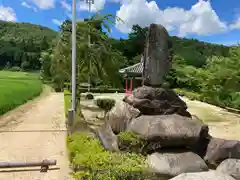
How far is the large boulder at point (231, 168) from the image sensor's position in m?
6.38

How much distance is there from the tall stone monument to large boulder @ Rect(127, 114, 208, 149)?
1330 millimetres

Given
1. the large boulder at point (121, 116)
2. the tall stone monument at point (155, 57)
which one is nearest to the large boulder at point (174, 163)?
the large boulder at point (121, 116)

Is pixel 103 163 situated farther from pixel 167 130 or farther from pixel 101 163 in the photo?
pixel 167 130

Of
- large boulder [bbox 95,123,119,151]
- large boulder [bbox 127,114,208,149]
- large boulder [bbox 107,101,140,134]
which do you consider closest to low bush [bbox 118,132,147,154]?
large boulder [bbox 127,114,208,149]

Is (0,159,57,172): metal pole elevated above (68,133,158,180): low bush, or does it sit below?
below

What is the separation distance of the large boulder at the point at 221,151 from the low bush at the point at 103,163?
1782 mm

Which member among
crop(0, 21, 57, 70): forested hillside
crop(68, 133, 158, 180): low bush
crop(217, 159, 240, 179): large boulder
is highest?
crop(0, 21, 57, 70): forested hillside

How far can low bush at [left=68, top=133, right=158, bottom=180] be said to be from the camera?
5500 mm

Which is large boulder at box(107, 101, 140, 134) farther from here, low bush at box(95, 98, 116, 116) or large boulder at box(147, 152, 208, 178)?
low bush at box(95, 98, 116, 116)

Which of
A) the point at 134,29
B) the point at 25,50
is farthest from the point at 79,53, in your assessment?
the point at 25,50

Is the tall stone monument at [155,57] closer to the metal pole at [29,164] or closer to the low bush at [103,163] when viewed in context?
the low bush at [103,163]

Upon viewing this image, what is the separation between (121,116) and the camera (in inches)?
330

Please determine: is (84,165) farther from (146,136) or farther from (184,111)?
(184,111)

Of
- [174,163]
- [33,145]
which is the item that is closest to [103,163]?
[174,163]
